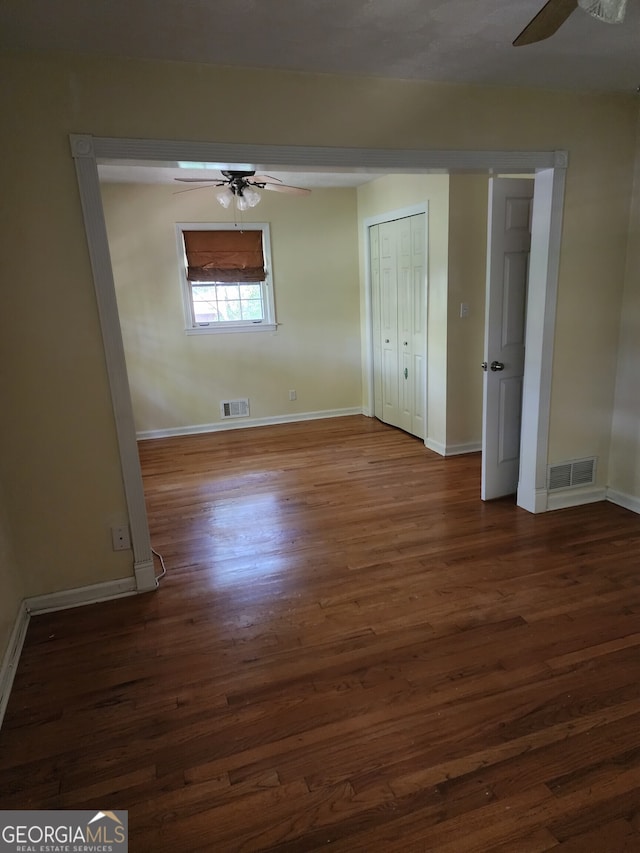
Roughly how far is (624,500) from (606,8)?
295 centimetres

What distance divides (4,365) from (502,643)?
2.58 meters

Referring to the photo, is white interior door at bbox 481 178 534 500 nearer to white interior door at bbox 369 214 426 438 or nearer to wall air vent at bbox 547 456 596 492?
wall air vent at bbox 547 456 596 492

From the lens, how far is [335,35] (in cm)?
207

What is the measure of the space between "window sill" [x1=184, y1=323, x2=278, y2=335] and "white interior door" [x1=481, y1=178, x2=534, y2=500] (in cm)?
297

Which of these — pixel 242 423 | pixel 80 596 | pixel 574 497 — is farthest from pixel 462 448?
pixel 80 596

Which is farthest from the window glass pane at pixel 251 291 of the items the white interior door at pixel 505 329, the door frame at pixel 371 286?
the white interior door at pixel 505 329

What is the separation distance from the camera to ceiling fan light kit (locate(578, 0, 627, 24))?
1394 millimetres

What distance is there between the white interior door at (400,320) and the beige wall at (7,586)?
143 inches

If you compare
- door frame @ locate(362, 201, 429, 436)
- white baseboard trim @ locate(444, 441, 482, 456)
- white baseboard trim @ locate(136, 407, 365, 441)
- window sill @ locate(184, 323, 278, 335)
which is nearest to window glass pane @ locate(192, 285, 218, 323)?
window sill @ locate(184, 323, 278, 335)

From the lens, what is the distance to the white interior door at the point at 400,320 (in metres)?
4.75

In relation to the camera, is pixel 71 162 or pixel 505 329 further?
pixel 505 329

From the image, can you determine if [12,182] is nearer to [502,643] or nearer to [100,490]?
[100,490]

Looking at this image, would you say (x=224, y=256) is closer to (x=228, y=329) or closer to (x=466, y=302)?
(x=228, y=329)

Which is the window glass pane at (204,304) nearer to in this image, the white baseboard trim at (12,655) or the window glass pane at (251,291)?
the window glass pane at (251,291)
